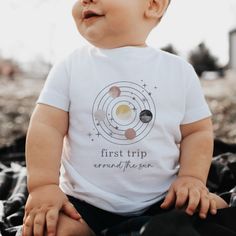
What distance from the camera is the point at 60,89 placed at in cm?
154

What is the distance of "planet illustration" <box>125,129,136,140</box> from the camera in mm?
1504

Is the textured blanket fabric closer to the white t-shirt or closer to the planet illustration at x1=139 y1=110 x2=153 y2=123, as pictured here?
the white t-shirt

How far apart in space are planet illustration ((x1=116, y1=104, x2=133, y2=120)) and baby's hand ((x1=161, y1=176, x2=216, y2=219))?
24cm

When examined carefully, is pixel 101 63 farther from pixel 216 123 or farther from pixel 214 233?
pixel 216 123

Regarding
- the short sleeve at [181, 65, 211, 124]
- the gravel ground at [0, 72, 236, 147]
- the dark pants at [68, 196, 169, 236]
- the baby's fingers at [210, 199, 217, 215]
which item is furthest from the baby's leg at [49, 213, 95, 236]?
the gravel ground at [0, 72, 236, 147]

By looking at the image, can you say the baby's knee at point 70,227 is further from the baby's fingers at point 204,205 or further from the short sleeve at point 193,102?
the short sleeve at point 193,102

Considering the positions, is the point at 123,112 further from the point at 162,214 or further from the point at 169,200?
the point at 162,214

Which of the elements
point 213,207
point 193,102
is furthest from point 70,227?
point 193,102

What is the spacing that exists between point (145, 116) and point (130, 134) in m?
0.07

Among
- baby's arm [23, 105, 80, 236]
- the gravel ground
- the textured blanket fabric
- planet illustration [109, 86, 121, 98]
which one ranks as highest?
planet illustration [109, 86, 121, 98]

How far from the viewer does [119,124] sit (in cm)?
151

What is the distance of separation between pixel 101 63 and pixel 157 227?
0.62 metres

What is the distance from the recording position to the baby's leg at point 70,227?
1.30 m

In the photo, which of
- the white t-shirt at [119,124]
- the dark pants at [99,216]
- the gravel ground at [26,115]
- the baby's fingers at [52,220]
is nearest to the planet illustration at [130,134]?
the white t-shirt at [119,124]
